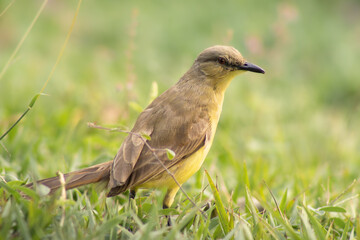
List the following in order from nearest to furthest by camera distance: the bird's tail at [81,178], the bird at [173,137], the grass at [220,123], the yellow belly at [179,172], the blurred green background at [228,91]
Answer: the grass at [220,123] → the bird's tail at [81,178] → the bird at [173,137] → the yellow belly at [179,172] → the blurred green background at [228,91]

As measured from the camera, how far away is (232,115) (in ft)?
19.8

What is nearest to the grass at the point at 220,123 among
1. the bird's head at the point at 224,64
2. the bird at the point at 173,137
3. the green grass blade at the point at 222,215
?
the green grass blade at the point at 222,215

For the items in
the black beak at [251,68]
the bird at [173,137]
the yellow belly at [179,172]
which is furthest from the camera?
the black beak at [251,68]

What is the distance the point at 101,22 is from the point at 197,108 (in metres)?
6.60

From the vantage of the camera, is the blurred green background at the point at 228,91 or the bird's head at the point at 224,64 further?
the blurred green background at the point at 228,91

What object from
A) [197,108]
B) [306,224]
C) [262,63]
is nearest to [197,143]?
[197,108]

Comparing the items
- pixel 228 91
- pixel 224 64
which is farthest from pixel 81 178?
pixel 228 91

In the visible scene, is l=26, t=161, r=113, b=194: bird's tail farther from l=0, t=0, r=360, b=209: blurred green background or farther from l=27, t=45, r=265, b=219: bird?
l=0, t=0, r=360, b=209: blurred green background

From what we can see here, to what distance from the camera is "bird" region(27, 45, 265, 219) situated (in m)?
3.22

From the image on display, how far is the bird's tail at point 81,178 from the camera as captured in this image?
3096 millimetres

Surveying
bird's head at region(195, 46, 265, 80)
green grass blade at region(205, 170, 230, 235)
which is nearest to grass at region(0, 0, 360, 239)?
green grass blade at region(205, 170, 230, 235)

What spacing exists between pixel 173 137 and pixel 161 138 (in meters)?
→ 0.08

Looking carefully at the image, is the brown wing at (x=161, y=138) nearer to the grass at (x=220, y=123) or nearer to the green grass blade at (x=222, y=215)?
the grass at (x=220, y=123)

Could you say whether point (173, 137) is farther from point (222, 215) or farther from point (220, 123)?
point (220, 123)
